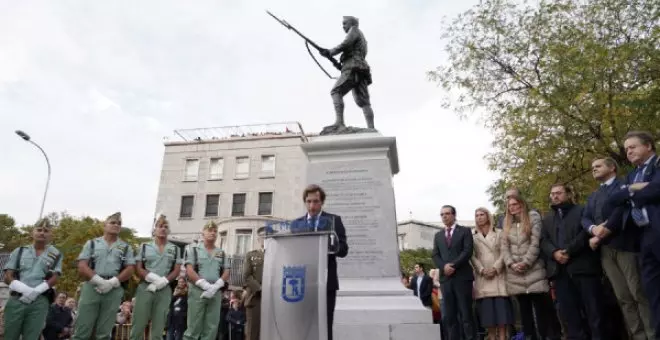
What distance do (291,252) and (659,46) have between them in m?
11.9

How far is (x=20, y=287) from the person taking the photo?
486cm

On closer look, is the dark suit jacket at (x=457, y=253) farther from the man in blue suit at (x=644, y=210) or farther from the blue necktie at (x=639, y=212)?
the blue necktie at (x=639, y=212)

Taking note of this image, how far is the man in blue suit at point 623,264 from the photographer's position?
14.2ft

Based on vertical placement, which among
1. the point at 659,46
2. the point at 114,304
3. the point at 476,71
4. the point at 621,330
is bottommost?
the point at 621,330

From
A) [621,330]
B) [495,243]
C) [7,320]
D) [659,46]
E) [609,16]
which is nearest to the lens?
[7,320]

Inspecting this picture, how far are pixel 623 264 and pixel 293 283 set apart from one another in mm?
3407

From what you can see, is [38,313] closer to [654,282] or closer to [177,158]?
[654,282]

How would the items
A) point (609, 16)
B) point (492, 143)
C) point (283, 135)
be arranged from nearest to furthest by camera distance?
point (609, 16) < point (492, 143) < point (283, 135)

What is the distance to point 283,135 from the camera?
35.5m

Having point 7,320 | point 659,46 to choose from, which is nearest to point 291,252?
point 7,320

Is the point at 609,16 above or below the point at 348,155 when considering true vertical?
above

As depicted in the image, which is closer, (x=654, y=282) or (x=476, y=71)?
(x=654, y=282)

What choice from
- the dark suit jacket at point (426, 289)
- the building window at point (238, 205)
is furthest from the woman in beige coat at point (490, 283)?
the building window at point (238, 205)

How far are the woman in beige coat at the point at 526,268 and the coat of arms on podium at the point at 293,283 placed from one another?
3060mm
